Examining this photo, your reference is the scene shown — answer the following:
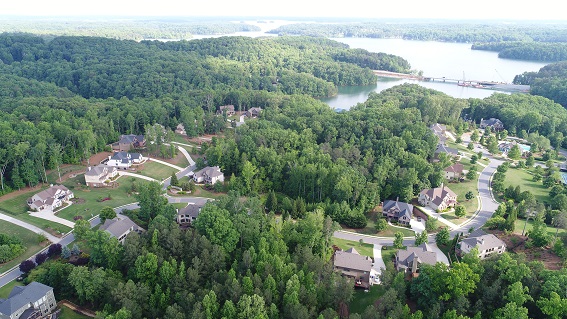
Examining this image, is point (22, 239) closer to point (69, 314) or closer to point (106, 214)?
point (106, 214)

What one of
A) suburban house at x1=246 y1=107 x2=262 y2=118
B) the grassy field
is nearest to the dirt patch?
the grassy field

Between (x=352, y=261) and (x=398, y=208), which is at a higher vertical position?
(x=352, y=261)

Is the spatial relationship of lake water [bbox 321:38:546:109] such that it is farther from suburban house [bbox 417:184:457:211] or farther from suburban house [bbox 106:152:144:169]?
suburban house [bbox 106:152:144:169]

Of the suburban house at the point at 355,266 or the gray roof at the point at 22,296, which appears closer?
the gray roof at the point at 22,296

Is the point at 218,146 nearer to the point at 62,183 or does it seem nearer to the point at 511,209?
the point at 62,183

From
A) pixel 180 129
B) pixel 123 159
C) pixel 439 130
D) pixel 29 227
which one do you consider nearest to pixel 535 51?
pixel 439 130

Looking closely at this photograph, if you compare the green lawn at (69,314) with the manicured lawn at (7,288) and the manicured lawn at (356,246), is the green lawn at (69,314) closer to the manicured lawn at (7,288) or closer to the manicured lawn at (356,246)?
the manicured lawn at (7,288)

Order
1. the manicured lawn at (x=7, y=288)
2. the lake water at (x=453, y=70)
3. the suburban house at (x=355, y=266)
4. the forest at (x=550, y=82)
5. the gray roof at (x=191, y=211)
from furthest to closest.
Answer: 1. the lake water at (x=453, y=70)
2. the forest at (x=550, y=82)
3. the gray roof at (x=191, y=211)
4. the suburban house at (x=355, y=266)
5. the manicured lawn at (x=7, y=288)

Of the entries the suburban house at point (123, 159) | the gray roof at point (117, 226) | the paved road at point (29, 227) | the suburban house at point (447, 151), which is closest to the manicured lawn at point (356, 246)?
the gray roof at point (117, 226)
